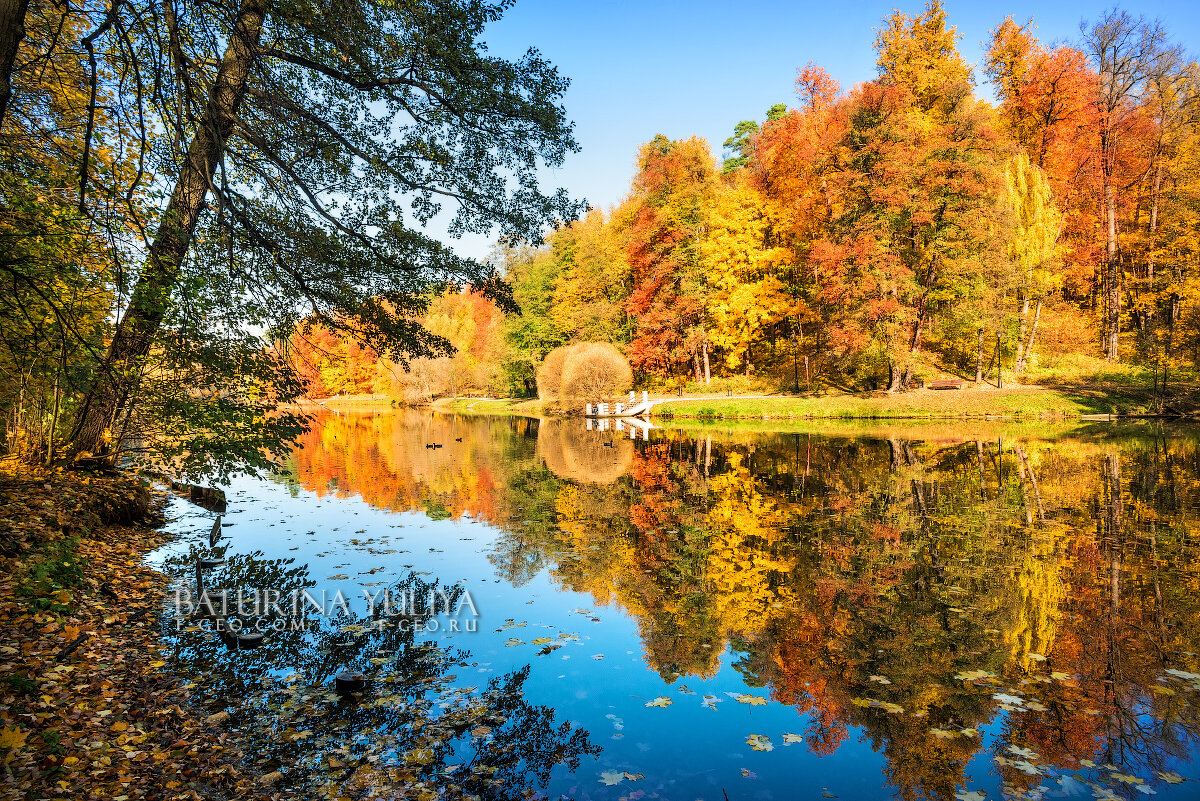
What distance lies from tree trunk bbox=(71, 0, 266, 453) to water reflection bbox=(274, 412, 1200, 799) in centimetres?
538

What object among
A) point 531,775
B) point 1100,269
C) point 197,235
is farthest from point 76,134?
point 1100,269

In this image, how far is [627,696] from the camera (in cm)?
503

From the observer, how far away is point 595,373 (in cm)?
3750

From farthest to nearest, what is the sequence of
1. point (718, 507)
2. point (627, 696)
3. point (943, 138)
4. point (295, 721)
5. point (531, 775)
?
1. point (943, 138)
2. point (718, 507)
3. point (627, 696)
4. point (295, 721)
5. point (531, 775)

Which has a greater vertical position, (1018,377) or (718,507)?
(1018,377)

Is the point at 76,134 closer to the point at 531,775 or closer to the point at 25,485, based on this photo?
the point at 25,485

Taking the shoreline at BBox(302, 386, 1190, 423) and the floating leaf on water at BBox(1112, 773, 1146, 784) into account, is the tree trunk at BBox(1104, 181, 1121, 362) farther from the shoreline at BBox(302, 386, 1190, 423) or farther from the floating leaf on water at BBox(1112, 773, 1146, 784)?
the floating leaf on water at BBox(1112, 773, 1146, 784)

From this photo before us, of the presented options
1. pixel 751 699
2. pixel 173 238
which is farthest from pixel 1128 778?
pixel 173 238

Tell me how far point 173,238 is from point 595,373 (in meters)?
30.9

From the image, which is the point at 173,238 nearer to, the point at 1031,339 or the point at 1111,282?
the point at 1031,339

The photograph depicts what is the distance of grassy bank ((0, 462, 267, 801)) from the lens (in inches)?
129

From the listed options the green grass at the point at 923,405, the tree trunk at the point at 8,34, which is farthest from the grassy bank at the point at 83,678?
the green grass at the point at 923,405

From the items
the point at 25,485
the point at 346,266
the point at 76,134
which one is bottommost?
the point at 25,485

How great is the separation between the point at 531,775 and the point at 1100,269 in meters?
43.1
